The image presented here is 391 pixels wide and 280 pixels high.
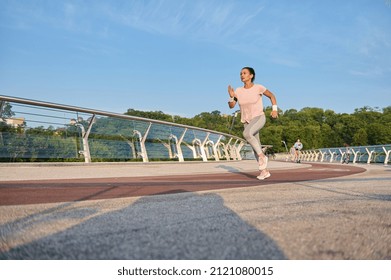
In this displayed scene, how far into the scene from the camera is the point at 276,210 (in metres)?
2.10

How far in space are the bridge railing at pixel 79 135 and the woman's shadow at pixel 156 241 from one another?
6615 mm

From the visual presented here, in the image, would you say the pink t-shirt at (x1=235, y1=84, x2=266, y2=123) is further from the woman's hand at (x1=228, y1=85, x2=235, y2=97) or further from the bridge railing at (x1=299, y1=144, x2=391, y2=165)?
the bridge railing at (x1=299, y1=144, x2=391, y2=165)

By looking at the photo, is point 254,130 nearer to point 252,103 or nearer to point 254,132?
point 254,132

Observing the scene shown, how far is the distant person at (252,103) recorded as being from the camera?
18.2 ft

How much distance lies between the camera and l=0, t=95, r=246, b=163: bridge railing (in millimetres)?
7254

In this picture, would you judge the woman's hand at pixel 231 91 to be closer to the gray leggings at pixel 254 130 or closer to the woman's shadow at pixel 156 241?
the gray leggings at pixel 254 130

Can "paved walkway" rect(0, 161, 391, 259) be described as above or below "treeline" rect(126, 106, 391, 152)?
below

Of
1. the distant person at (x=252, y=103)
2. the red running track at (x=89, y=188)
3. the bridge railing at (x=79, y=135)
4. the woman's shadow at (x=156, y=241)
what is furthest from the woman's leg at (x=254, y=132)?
the bridge railing at (x=79, y=135)

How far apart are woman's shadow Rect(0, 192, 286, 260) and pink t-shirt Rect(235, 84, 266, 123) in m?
4.00

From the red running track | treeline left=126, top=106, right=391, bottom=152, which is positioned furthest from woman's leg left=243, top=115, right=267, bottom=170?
treeline left=126, top=106, right=391, bottom=152

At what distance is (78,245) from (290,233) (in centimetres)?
90

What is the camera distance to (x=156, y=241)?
124 cm

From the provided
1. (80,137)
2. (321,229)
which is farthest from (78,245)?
(80,137)

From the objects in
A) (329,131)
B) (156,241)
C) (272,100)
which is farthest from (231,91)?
(329,131)
